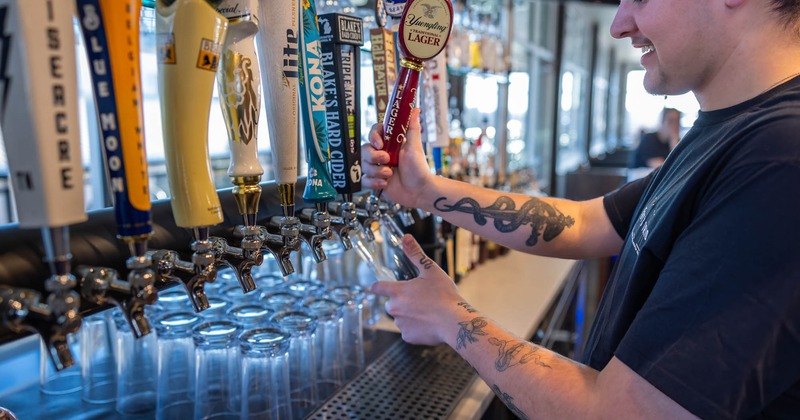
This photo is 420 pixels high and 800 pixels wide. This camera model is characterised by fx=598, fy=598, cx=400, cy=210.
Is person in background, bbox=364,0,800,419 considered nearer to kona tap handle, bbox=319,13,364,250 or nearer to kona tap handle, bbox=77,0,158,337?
kona tap handle, bbox=319,13,364,250

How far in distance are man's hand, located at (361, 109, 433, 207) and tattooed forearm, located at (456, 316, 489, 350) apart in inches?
12.0

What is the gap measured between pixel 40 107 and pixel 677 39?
0.81 metres

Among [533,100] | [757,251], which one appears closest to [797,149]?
[757,251]

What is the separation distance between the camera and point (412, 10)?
964mm

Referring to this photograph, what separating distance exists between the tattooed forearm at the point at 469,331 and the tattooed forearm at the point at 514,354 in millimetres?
29

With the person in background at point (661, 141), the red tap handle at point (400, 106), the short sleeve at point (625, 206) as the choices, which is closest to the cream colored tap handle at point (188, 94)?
the red tap handle at point (400, 106)

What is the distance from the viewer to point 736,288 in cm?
66

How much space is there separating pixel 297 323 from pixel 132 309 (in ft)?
1.44

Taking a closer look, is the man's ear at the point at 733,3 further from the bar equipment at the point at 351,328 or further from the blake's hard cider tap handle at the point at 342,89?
the bar equipment at the point at 351,328

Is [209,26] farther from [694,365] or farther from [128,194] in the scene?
[694,365]

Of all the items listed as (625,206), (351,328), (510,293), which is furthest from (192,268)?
(510,293)

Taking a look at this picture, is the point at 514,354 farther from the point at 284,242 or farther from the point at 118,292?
the point at 118,292

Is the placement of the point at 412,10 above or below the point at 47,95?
above

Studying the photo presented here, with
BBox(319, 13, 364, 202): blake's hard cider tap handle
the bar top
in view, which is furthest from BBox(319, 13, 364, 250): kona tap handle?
the bar top
